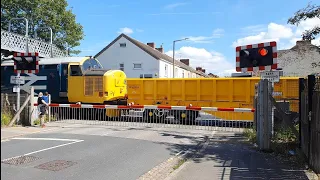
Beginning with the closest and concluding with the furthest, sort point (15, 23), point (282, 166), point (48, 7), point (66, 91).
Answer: point (282, 166) → point (66, 91) → point (15, 23) → point (48, 7)

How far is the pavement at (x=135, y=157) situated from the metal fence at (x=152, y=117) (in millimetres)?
Result: 3694

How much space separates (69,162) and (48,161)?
1.67ft

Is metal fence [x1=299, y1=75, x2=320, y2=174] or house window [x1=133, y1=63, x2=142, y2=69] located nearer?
metal fence [x1=299, y1=75, x2=320, y2=174]

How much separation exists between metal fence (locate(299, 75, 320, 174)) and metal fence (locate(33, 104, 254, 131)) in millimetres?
7647

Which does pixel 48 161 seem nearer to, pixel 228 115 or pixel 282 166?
pixel 282 166

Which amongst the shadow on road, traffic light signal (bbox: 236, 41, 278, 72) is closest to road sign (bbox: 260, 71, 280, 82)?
traffic light signal (bbox: 236, 41, 278, 72)

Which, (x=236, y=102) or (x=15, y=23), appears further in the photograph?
(x=15, y=23)

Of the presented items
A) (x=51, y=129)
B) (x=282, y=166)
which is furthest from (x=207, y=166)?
(x=51, y=129)

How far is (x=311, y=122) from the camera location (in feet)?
21.0

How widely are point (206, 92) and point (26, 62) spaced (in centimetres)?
842

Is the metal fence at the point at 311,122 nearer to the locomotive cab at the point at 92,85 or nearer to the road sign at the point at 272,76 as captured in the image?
the road sign at the point at 272,76

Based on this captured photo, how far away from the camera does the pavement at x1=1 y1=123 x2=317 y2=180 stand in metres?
6.18

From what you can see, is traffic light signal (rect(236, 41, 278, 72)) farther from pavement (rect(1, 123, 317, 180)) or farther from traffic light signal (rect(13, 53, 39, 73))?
traffic light signal (rect(13, 53, 39, 73))

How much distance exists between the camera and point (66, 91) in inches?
692
